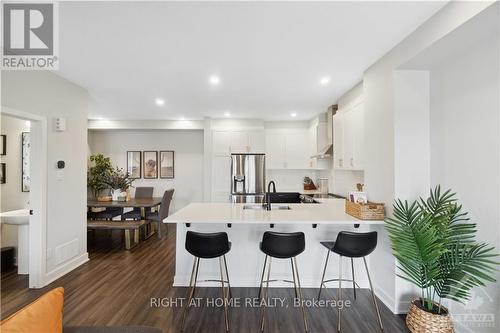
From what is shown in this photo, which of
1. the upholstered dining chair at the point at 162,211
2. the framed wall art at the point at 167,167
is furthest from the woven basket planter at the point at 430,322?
the framed wall art at the point at 167,167

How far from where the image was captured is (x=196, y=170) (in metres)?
6.47

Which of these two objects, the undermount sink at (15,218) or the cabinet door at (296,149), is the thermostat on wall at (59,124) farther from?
the cabinet door at (296,149)

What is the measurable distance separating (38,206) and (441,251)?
4.15 meters

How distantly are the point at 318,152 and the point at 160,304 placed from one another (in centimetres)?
397

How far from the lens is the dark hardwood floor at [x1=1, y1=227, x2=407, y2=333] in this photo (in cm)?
220

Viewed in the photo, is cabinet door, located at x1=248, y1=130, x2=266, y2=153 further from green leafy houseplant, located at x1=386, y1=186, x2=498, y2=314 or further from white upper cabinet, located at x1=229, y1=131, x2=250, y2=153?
green leafy houseplant, located at x1=386, y1=186, x2=498, y2=314

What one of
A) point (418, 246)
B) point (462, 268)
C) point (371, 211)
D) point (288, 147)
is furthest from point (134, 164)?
point (462, 268)

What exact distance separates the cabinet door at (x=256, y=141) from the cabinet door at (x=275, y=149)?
1.08 ft

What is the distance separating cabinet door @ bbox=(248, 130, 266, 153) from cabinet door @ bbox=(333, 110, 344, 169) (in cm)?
187

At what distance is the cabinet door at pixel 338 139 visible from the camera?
393 centimetres

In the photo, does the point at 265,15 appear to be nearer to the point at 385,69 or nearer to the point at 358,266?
the point at 385,69

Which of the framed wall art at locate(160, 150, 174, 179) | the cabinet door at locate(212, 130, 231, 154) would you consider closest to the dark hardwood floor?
the cabinet door at locate(212, 130, 231, 154)

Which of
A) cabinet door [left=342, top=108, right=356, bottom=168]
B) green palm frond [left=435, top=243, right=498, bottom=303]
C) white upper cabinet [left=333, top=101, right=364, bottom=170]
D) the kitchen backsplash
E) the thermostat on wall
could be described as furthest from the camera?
the kitchen backsplash

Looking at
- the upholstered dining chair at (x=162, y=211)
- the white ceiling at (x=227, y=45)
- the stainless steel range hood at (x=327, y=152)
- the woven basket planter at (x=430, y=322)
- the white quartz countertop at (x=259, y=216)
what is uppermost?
the white ceiling at (x=227, y=45)
